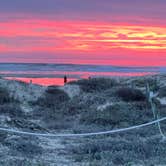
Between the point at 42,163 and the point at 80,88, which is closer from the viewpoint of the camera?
the point at 42,163

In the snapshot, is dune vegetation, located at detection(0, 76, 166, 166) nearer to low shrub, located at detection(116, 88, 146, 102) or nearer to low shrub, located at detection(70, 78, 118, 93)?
low shrub, located at detection(116, 88, 146, 102)

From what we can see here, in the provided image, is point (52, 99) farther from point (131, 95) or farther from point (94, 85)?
→ point (94, 85)

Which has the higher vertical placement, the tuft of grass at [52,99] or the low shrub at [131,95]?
the low shrub at [131,95]

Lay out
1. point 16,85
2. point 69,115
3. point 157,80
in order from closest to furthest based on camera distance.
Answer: point 69,115 < point 16,85 < point 157,80

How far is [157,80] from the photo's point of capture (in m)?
34.2

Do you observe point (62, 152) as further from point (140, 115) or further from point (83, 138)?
point (140, 115)

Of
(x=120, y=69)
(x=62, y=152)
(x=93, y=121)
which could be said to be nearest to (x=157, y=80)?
(x=93, y=121)

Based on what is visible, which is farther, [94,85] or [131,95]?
[94,85]

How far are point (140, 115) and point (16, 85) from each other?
11.8 metres

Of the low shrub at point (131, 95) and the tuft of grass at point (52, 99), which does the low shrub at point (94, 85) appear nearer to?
the tuft of grass at point (52, 99)

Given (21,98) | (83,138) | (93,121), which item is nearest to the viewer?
(83,138)

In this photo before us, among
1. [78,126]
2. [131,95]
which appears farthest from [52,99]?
[78,126]

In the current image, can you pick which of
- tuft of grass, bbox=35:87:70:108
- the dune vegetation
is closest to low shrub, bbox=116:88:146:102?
the dune vegetation

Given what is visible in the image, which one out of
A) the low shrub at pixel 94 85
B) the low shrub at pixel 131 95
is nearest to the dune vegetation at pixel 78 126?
the low shrub at pixel 131 95
